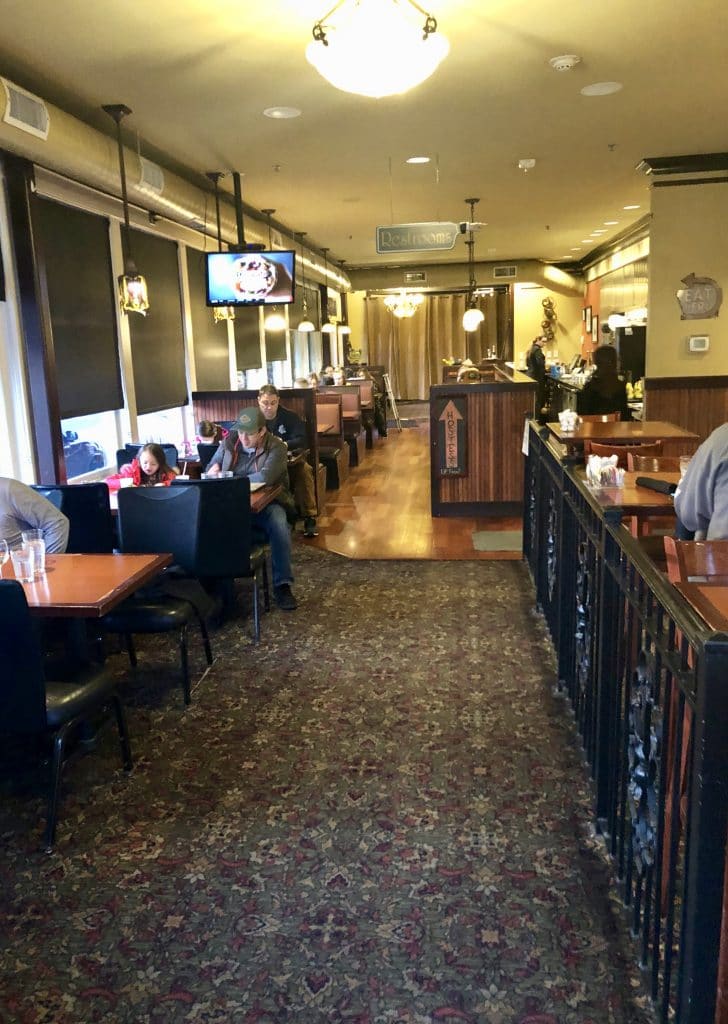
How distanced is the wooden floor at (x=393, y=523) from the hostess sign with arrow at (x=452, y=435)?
0.51 m

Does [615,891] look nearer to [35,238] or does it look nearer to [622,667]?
[622,667]

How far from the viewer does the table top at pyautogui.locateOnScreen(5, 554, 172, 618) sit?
2.77 meters

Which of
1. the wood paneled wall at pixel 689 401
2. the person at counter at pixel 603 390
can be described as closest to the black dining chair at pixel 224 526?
the person at counter at pixel 603 390

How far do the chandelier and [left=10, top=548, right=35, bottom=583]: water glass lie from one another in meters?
14.6

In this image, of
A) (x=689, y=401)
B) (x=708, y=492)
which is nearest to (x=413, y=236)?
(x=689, y=401)

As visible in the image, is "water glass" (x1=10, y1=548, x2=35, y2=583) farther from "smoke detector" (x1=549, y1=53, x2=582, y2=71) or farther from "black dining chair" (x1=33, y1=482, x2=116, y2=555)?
"smoke detector" (x1=549, y1=53, x2=582, y2=71)

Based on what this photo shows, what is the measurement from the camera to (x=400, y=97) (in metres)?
5.37

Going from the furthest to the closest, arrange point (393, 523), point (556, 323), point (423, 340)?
point (423, 340) → point (556, 323) → point (393, 523)

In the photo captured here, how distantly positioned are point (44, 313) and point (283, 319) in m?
8.14

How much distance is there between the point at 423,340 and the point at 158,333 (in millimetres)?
12628

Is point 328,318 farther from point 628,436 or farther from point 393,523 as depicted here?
point 628,436

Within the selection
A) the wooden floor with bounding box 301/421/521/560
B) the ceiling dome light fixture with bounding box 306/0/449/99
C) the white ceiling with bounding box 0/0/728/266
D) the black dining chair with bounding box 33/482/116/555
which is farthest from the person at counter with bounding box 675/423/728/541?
the wooden floor with bounding box 301/421/521/560

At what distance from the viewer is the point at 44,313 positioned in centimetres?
543

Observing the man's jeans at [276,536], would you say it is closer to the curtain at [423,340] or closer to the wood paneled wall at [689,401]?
the wood paneled wall at [689,401]
